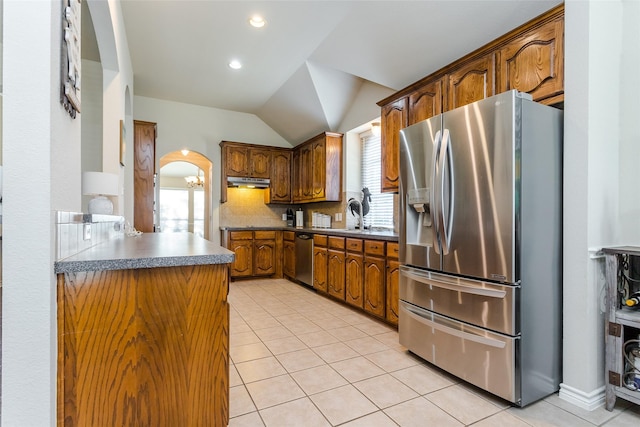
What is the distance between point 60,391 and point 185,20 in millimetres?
3426

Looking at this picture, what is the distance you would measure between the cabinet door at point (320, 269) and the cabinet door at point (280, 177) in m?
1.78

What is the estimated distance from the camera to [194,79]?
4688 millimetres

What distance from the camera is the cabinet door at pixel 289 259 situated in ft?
17.6

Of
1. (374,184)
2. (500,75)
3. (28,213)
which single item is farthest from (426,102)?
(28,213)

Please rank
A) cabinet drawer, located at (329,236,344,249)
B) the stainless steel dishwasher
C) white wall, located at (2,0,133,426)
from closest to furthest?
white wall, located at (2,0,133,426) → cabinet drawer, located at (329,236,344,249) → the stainless steel dishwasher

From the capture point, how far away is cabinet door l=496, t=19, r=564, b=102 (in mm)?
2066

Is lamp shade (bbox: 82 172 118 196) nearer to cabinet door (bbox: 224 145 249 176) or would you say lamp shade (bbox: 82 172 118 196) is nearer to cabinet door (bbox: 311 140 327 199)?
cabinet door (bbox: 311 140 327 199)

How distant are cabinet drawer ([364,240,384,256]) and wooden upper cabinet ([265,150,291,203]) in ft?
9.60

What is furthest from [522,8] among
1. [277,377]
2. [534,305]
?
[277,377]

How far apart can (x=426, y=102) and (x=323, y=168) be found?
2.28 m

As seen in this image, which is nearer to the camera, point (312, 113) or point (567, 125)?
point (567, 125)

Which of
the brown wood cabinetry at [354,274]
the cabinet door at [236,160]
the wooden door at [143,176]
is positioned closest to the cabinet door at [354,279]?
the brown wood cabinetry at [354,274]

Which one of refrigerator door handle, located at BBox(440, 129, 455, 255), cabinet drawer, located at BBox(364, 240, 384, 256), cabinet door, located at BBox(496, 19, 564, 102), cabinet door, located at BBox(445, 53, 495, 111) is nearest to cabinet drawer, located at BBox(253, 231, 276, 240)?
cabinet drawer, located at BBox(364, 240, 384, 256)

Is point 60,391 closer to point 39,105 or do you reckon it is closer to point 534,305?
point 39,105
